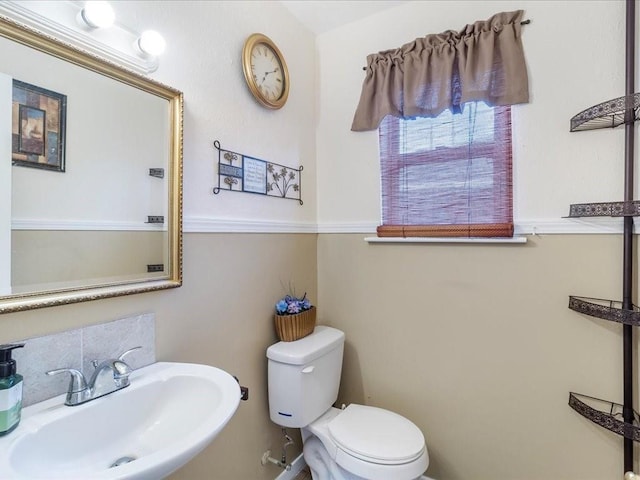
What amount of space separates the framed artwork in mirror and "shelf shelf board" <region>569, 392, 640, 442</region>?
2.00 metres

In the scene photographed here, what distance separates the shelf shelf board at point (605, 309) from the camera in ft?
3.77

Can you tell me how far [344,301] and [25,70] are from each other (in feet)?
5.34

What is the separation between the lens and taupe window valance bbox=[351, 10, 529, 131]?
1.46 meters

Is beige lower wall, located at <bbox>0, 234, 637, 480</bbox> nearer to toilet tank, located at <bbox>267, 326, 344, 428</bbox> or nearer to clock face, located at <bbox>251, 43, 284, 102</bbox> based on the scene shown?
toilet tank, located at <bbox>267, 326, 344, 428</bbox>

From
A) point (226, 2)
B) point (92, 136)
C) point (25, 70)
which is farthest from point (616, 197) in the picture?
point (25, 70)

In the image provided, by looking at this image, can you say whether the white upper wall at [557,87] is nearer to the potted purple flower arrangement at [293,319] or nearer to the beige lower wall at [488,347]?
the beige lower wall at [488,347]

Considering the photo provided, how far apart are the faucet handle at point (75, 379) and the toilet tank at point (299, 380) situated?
0.76 m

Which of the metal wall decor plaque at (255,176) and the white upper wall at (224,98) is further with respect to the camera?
the metal wall decor plaque at (255,176)

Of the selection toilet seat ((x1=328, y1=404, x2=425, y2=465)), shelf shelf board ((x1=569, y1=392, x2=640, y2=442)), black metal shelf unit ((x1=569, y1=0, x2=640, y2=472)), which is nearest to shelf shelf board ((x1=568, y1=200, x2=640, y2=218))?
black metal shelf unit ((x1=569, y1=0, x2=640, y2=472))

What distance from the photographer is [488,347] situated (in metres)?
1.55

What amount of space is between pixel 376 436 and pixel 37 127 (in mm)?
1620

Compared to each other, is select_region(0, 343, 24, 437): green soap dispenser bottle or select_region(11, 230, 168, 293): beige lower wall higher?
select_region(11, 230, 168, 293): beige lower wall

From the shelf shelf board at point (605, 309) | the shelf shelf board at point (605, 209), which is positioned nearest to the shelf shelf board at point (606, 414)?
the shelf shelf board at point (605, 309)

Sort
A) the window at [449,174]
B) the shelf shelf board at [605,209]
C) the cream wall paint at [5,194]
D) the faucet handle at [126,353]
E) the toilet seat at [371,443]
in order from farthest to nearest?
1. the window at [449,174]
2. the toilet seat at [371,443]
3. the shelf shelf board at [605,209]
4. the faucet handle at [126,353]
5. the cream wall paint at [5,194]
